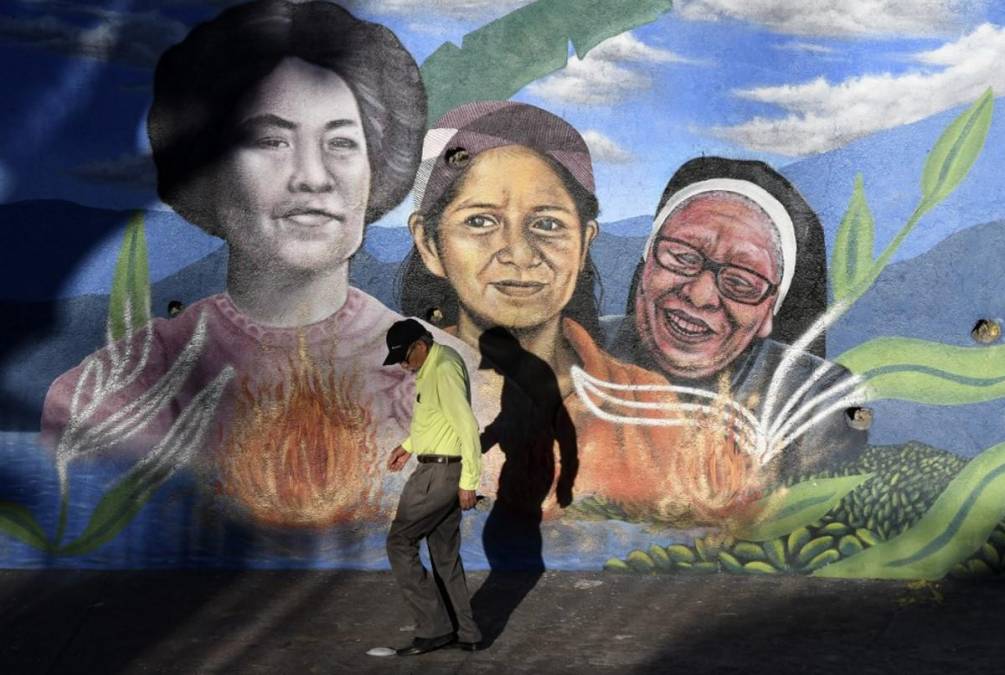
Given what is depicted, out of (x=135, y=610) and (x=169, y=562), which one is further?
(x=169, y=562)

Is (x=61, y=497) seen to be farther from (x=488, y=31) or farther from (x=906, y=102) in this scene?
(x=906, y=102)

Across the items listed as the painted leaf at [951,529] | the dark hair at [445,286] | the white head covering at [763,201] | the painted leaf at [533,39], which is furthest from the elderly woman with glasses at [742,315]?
the painted leaf at [533,39]

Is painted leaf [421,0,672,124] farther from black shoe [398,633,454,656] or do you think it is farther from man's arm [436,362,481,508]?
black shoe [398,633,454,656]

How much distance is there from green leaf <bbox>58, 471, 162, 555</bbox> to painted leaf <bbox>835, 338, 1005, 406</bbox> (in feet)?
13.7

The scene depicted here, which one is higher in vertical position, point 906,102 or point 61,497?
point 906,102

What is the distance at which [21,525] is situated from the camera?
8.33 m

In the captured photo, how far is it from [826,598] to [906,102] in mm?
2877

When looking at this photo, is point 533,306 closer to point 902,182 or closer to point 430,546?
point 430,546

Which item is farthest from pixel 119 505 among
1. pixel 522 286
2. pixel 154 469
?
pixel 522 286

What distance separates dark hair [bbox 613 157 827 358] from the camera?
812cm

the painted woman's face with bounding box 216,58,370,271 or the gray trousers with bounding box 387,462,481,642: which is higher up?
the painted woman's face with bounding box 216,58,370,271

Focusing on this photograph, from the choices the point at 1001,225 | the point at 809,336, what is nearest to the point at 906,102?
the point at 1001,225

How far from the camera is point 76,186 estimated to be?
8.21 meters

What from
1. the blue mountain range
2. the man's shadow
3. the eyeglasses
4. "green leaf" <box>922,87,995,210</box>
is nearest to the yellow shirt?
the man's shadow
